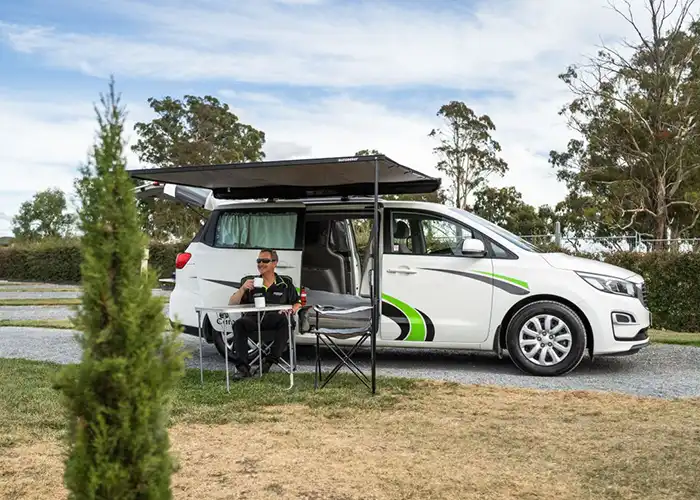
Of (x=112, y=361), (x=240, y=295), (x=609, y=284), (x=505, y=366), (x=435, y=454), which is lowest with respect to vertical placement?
(x=435, y=454)

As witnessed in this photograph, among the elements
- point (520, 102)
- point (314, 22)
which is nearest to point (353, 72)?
point (314, 22)

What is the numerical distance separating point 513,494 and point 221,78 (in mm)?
9146

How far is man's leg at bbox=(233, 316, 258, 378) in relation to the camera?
23.4 feet

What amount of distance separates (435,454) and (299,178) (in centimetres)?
381

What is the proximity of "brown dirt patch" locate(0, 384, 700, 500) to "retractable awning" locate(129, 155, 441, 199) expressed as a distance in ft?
7.21

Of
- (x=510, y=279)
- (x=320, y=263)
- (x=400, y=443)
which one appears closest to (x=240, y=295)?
(x=320, y=263)

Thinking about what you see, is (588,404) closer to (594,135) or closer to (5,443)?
(5,443)

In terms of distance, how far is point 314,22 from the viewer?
11.4 meters

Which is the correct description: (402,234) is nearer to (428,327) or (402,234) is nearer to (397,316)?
(397,316)

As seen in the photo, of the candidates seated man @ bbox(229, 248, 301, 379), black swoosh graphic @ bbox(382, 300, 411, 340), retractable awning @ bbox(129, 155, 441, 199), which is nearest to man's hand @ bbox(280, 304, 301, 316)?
seated man @ bbox(229, 248, 301, 379)

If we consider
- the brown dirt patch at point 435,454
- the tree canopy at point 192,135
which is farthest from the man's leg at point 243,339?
the tree canopy at point 192,135

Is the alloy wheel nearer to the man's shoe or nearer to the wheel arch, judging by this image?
the wheel arch

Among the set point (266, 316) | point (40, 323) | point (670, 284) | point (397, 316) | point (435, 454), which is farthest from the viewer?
point (40, 323)

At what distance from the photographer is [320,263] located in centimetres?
847
